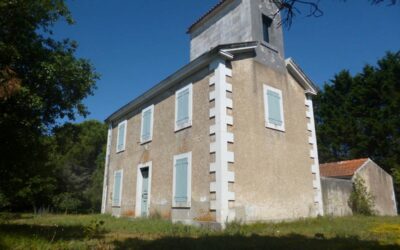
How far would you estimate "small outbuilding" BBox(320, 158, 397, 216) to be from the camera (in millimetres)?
12152

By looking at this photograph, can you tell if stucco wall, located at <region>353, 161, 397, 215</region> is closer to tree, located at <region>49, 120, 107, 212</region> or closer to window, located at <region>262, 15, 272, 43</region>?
window, located at <region>262, 15, 272, 43</region>

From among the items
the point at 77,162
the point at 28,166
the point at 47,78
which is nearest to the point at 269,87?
the point at 47,78

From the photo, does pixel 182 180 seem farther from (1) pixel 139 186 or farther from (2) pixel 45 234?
(2) pixel 45 234

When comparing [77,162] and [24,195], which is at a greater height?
[77,162]

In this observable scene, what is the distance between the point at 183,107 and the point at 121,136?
17.5 feet

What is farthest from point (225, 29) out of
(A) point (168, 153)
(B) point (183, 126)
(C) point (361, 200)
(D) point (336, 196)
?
(C) point (361, 200)

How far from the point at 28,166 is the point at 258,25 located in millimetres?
8467

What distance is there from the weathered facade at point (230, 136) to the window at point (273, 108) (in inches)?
1.4

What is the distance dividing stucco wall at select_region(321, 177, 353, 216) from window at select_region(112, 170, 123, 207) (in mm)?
8167

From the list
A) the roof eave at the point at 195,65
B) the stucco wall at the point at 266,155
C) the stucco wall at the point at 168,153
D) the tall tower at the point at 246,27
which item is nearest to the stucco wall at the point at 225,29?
the tall tower at the point at 246,27

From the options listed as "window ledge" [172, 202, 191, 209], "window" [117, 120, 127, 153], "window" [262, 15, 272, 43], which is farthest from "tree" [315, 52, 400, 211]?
"window ledge" [172, 202, 191, 209]

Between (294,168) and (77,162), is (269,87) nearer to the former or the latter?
(294,168)

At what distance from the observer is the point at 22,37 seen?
6.40m

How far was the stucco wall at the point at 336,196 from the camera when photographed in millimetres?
11922
